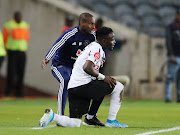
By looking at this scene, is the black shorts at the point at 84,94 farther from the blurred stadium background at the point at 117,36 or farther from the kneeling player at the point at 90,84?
the blurred stadium background at the point at 117,36

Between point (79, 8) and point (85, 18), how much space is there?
951cm

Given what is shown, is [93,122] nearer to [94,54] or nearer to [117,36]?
[94,54]

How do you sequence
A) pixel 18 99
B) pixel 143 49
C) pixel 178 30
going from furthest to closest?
pixel 143 49, pixel 18 99, pixel 178 30

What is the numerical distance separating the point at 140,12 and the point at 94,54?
37.3 ft

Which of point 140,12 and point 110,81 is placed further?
point 140,12

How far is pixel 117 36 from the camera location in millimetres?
16625

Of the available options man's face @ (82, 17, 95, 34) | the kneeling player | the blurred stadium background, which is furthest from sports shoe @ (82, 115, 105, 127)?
the blurred stadium background

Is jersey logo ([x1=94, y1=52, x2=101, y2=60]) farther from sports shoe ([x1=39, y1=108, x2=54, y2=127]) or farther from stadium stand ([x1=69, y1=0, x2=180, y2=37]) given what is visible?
stadium stand ([x1=69, y1=0, x2=180, y2=37])

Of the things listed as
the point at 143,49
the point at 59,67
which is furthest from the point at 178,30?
the point at 59,67

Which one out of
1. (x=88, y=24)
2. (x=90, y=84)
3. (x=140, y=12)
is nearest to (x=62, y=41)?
(x=88, y=24)

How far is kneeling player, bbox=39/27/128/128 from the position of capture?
647cm

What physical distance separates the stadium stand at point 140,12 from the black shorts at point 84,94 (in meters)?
10.3

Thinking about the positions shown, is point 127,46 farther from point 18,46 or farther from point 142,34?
point 18,46

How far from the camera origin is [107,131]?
6.28 metres
